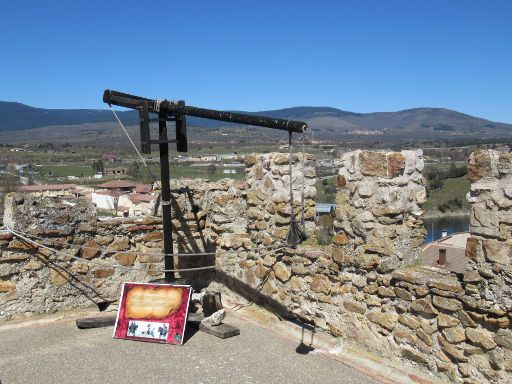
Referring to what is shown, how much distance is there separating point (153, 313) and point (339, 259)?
2.13m

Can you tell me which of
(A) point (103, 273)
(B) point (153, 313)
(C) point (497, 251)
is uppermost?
(C) point (497, 251)

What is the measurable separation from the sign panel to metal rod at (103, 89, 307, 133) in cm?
194

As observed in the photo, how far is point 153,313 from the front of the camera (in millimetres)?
5805

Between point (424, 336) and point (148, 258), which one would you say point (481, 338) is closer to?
point (424, 336)

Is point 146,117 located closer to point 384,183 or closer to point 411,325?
point 384,183

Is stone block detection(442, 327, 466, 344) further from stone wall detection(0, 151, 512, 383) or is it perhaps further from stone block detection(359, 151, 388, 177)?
stone block detection(359, 151, 388, 177)

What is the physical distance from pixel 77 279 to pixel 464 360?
15.2 feet

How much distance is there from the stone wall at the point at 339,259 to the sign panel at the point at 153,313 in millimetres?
777

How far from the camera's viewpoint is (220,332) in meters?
5.73

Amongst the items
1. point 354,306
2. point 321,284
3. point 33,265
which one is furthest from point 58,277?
point 354,306

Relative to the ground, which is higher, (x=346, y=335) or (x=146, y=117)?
(x=146, y=117)

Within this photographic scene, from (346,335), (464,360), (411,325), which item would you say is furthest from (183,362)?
(464,360)

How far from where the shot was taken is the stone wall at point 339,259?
4.24 meters

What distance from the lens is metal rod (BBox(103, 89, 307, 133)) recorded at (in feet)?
16.1
